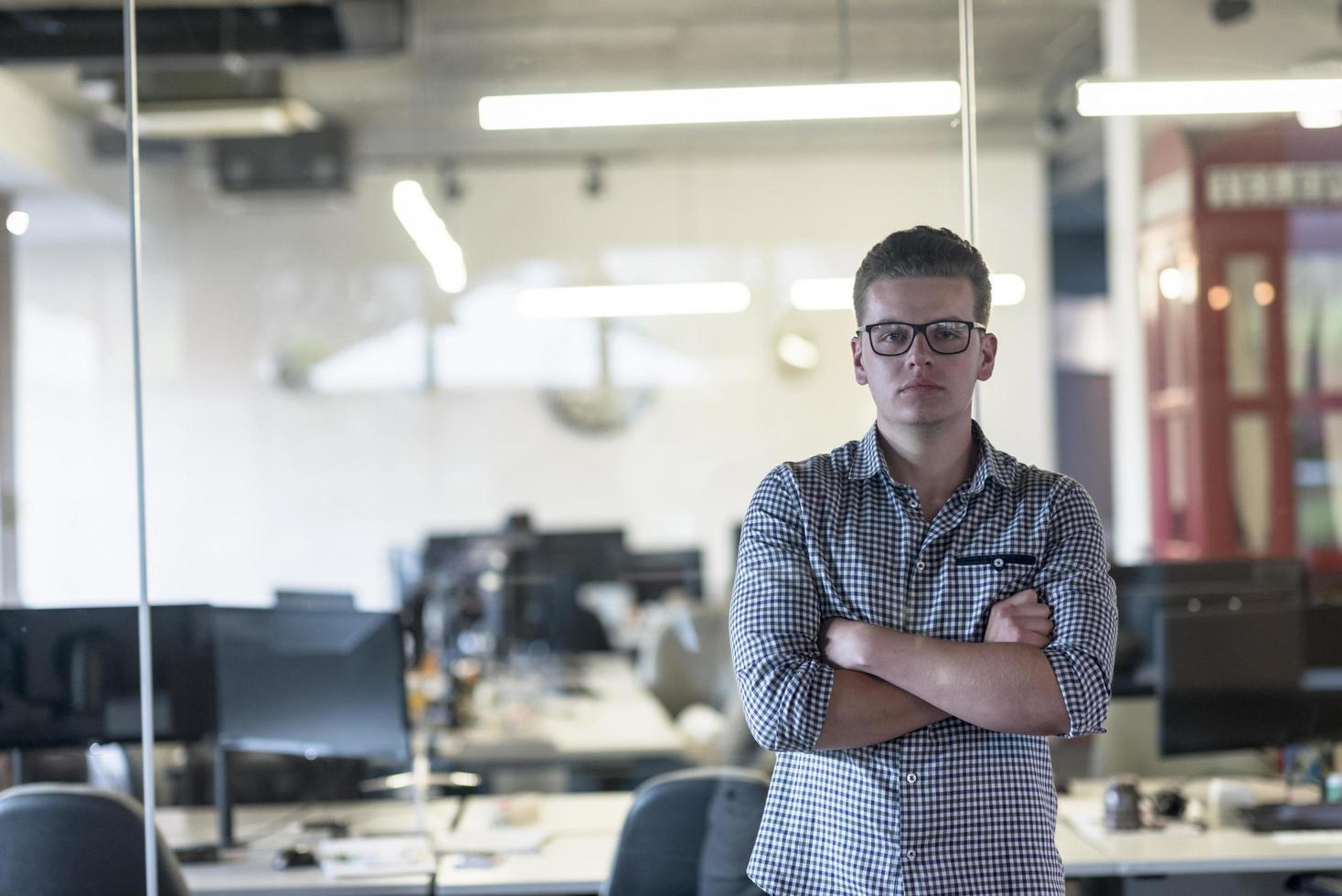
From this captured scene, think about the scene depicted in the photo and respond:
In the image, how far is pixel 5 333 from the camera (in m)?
5.98

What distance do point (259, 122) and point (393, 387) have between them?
6.54 ft

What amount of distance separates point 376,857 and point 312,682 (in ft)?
1.62

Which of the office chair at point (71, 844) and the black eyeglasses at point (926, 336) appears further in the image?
the office chair at point (71, 844)

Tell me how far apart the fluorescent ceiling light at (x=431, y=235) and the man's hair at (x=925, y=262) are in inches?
213

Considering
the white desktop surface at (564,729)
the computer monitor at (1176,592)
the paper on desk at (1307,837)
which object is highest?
the computer monitor at (1176,592)

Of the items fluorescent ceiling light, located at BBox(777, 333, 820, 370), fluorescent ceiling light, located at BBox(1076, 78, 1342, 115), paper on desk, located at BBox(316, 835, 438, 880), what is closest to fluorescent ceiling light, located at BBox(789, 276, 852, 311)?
fluorescent ceiling light, located at BBox(777, 333, 820, 370)

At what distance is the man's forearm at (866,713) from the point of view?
1796mm

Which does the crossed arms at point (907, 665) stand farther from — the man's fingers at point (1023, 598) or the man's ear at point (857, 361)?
the man's ear at point (857, 361)

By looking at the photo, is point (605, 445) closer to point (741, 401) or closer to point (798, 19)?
point (741, 401)

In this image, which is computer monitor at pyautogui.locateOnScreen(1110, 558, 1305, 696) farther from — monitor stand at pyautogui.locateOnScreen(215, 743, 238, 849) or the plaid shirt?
monitor stand at pyautogui.locateOnScreen(215, 743, 238, 849)

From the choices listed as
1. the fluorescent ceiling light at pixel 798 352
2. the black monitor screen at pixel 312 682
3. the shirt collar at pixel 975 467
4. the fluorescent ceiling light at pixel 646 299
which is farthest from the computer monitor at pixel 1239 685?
the fluorescent ceiling light at pixel 646 299

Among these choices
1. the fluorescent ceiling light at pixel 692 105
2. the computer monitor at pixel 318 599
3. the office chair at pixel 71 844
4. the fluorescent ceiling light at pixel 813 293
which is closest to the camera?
the office chair at pixel 71 844

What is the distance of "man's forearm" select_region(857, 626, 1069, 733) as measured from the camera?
1.78m

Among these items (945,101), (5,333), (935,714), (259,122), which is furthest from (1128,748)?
(5,333)
